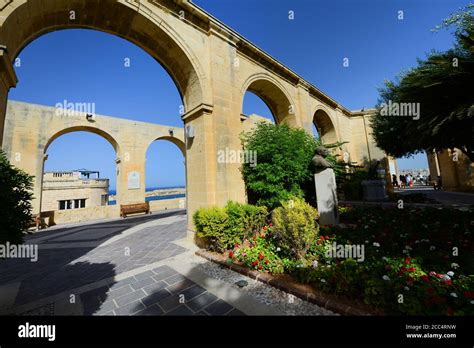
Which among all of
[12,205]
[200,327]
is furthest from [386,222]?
[12,205]

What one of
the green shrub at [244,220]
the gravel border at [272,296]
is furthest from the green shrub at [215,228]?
the gravel border at [272,296]

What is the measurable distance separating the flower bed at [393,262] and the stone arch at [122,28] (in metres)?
5.07

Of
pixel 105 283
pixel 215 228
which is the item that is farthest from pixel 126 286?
pixel 215 228

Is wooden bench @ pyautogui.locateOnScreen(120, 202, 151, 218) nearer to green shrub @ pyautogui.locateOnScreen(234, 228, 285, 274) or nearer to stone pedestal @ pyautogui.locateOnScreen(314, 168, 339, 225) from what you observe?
green shrub @ pyautogui.locateOnScreen(234, 228, 285, 274)

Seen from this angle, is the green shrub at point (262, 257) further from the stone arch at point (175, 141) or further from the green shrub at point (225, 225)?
the stone arch at point (175, 141)

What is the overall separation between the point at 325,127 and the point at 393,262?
13471 mm

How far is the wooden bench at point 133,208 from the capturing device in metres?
13.1

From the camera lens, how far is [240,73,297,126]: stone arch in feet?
29.7

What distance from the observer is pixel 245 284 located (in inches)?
129

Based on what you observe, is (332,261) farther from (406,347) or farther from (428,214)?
(428,214)

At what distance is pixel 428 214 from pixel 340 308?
5.81 metres

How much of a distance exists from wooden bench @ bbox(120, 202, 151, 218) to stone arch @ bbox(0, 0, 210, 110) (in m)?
10.1

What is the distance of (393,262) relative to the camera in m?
3.29

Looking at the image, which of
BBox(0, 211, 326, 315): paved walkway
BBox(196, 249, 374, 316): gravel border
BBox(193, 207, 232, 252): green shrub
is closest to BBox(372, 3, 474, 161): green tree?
BBox(196, 249, 374, 316): gravel border
